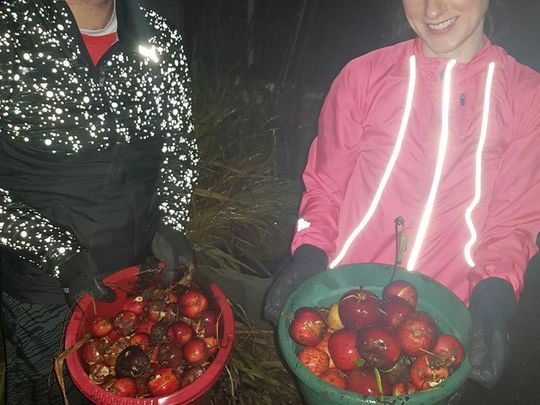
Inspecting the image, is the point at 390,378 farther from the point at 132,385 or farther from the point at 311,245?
the point at 132,385

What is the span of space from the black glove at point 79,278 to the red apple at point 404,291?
3.88 feet

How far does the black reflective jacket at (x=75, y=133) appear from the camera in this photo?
1702 mm

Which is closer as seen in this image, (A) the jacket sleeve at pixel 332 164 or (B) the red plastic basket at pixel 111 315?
(B) the red plastic basket at pixel 111 315

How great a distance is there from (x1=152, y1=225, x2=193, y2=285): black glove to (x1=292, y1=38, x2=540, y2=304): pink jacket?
59 cm

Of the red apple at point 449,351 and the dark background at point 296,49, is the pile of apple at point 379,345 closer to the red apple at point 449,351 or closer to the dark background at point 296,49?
the red apple at point 449,351

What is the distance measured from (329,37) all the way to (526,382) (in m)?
2.88

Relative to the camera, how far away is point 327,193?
6.75 ft

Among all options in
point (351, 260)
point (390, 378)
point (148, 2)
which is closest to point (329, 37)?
point (148, 2)

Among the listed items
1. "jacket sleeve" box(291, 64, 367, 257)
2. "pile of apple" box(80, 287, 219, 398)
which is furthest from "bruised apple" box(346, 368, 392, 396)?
"pile of apple" box(80, 287, 219, 398)

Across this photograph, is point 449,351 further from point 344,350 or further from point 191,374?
point 191,374

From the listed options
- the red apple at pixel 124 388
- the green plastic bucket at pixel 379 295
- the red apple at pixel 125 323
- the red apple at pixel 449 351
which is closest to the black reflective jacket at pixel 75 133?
the red apple at pixel 125 323

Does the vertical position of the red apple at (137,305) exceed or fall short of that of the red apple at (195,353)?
it exceeds it

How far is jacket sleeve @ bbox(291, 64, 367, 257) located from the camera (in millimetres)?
1980

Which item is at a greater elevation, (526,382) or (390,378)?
(390,378)
